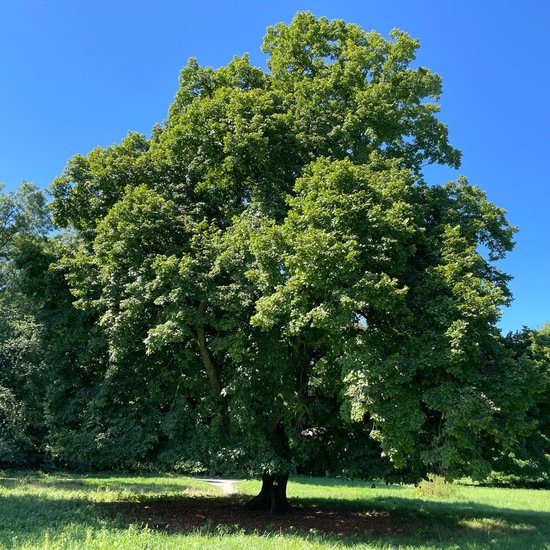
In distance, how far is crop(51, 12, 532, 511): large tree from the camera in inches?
352

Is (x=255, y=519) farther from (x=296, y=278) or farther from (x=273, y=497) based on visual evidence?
(x=296, y=278)

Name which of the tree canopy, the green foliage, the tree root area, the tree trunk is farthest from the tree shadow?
the green foliage

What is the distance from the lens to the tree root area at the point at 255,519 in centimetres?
1080

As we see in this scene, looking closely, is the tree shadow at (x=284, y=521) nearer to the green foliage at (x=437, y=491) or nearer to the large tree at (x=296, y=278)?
the large tree at (x=296, y=278)

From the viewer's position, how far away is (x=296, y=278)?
9.34m

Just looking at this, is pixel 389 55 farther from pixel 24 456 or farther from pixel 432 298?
pixel 24 456

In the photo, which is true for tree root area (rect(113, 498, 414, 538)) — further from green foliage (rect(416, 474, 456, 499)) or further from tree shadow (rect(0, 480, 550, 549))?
green foliage (rect(416, 474, 456, 499))

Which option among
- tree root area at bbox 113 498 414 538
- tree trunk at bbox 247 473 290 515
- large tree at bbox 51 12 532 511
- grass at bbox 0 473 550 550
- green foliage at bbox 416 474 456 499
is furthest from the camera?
green foliage at bbox 416 474 456 499

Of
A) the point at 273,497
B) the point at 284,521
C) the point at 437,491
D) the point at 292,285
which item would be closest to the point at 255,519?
the point at 284,521

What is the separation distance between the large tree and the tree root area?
1.18 metres

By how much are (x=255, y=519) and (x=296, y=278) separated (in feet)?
24.9

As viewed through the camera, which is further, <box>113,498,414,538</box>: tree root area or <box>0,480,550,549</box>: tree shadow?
<box>113,498,414,538</box>: tree root area

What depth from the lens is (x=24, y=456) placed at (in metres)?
30.1

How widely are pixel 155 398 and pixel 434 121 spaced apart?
12.1m
